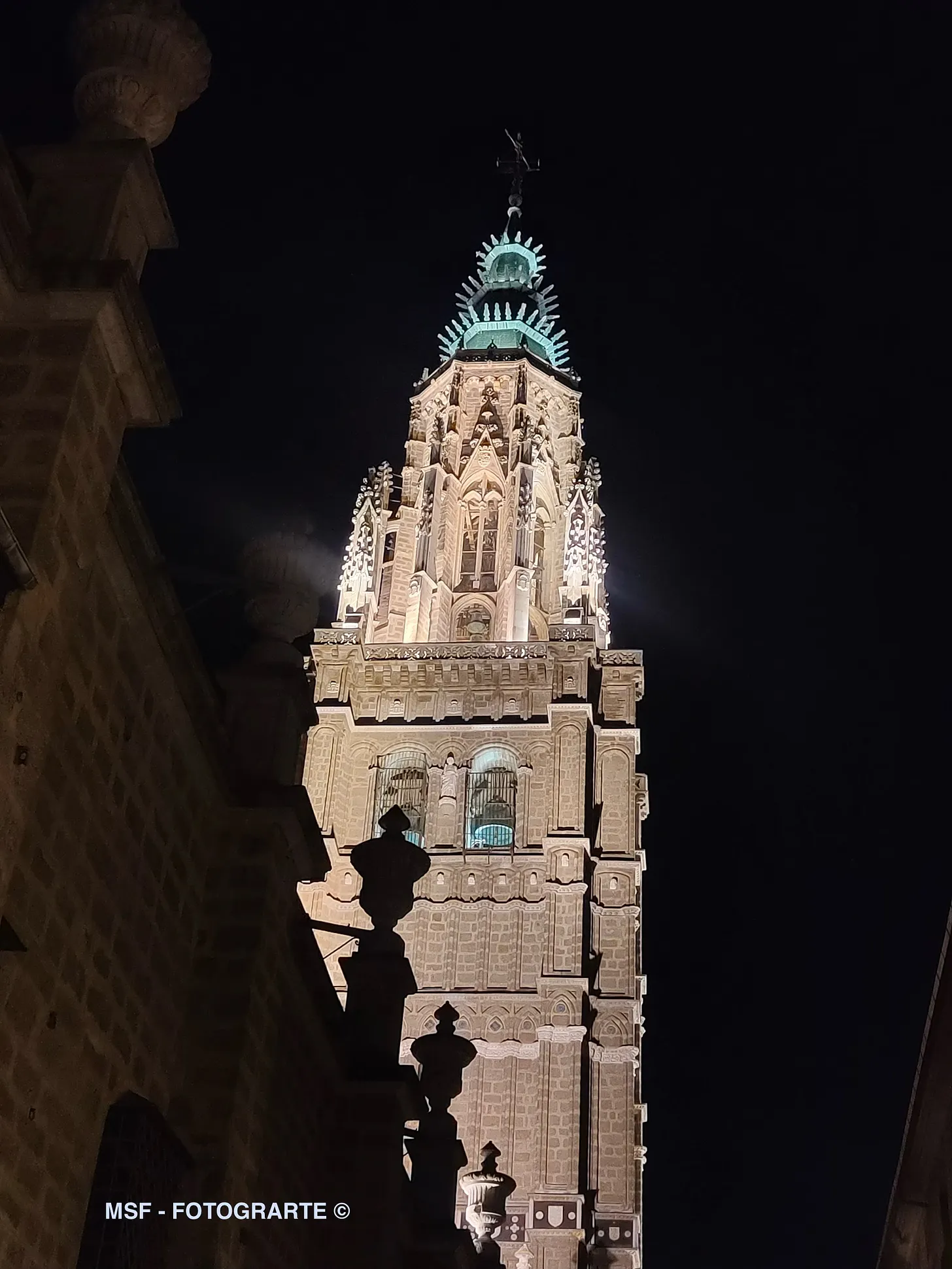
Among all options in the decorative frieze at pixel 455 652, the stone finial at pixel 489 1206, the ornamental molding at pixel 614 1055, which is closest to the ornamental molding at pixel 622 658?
the decorative frieze at pixel 455 652

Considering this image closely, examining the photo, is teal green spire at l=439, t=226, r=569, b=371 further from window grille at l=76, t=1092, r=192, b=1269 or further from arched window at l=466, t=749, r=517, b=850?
window grille at l=76, t=1092, r=192, b=1269

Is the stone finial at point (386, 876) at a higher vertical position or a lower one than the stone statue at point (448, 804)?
lower

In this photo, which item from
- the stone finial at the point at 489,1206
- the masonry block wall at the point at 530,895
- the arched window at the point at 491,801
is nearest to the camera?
the stone finial at the point at 489,1206

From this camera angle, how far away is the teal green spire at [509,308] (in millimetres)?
50438

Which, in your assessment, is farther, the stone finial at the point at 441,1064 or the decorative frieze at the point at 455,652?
the decorative frieze at the point at 455,652

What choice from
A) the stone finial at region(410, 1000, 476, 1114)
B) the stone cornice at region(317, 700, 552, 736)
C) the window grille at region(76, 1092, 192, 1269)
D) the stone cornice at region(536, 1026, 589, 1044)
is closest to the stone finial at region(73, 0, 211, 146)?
the window grille at region(76, 1092, 192, 1269)

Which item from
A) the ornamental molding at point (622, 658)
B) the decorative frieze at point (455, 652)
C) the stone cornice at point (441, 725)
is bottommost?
the stone cornice at point (441, 725)

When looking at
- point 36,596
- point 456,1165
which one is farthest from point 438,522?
point 36,596

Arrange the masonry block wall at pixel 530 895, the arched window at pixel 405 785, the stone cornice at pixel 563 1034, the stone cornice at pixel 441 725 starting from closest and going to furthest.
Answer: the masonry block wall at pixel 530 895
the stone cornice at pixel 563 1034
the arched window at pixel 405 785
the stone cornice at pixel 441 725

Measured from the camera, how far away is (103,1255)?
7.67 m

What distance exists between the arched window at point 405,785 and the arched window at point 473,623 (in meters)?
4.69

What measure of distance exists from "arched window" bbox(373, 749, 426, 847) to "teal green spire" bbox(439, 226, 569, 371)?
15.8 metres

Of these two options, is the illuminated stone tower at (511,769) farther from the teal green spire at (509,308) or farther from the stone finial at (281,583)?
the stone finial at (281,583)

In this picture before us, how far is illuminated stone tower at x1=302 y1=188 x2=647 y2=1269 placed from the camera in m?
32.4
